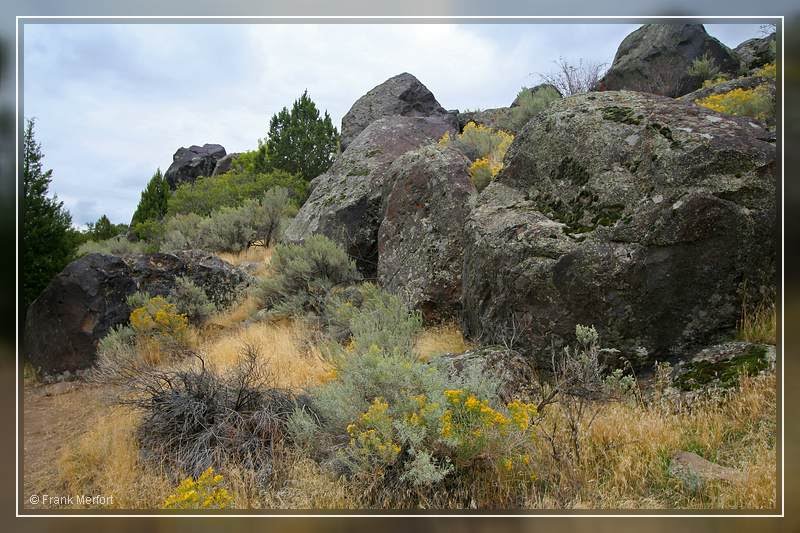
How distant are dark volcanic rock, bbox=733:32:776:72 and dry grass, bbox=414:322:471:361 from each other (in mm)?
11479

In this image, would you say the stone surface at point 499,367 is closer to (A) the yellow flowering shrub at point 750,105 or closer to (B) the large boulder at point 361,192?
(B) the large boulder at point 361,192

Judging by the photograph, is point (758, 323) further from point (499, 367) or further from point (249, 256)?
point (249, 256)

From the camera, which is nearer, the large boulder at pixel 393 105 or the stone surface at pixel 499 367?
the stone surface at pixel 499 367

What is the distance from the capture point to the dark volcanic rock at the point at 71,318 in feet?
23.5

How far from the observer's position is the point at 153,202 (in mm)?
22500

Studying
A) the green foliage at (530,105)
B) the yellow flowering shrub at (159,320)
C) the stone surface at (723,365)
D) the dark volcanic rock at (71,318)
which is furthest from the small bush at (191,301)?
the green foliage at (530,105)

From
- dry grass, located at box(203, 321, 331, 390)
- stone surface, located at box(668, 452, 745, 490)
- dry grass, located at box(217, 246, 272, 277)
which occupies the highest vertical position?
dry grass, located at box(217, 246, 272, 277)

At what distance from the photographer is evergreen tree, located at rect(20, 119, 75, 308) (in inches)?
167

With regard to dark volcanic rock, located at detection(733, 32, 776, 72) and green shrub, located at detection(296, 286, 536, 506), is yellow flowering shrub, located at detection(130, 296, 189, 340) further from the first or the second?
dark volcanic rock, located at detection(733, 32, 776, 72)

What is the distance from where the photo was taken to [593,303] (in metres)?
4.41

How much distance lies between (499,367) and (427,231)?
10.3 ft

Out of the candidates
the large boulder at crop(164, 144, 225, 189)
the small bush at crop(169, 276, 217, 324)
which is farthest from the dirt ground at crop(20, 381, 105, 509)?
the large boulder at crop(164, 144, 225, 189)

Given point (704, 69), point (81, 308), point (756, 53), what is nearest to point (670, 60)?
point (704, 69)

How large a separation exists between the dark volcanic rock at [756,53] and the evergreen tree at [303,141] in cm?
1527
